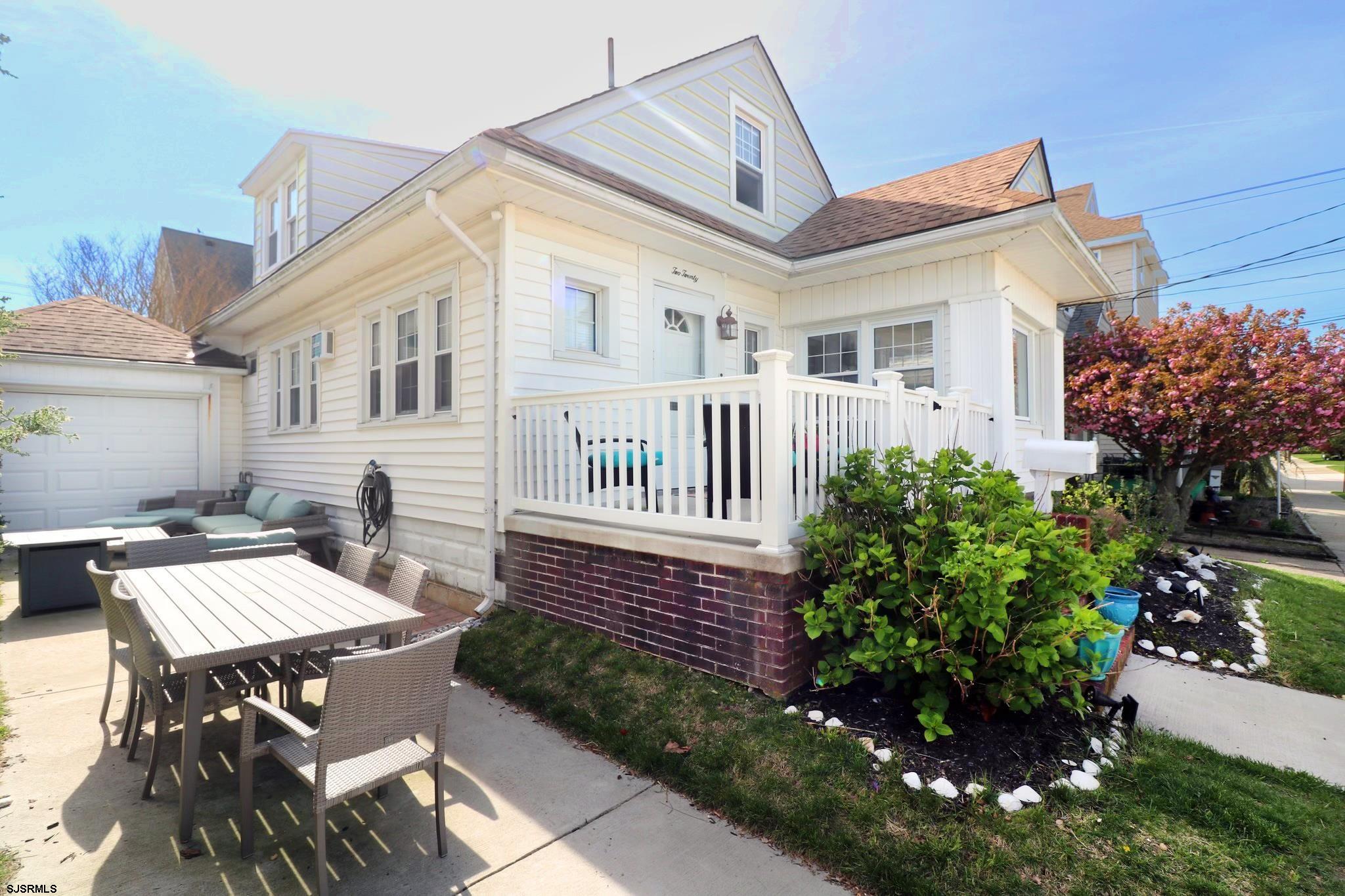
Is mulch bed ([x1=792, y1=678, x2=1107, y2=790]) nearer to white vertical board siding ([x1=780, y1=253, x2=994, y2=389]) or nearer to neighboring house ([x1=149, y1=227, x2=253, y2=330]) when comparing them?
white vertical board siding ([x1=780, y1=253, x2=994, y2=389])

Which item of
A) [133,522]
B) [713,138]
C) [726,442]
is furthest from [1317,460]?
[133,522]

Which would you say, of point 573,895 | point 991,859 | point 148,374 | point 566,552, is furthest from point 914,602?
point 148,374

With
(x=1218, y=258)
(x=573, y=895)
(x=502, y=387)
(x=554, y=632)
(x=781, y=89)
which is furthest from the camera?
(x=1218, y=258)

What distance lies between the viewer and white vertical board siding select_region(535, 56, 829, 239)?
663 centimetres

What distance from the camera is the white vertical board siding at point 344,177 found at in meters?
9.01

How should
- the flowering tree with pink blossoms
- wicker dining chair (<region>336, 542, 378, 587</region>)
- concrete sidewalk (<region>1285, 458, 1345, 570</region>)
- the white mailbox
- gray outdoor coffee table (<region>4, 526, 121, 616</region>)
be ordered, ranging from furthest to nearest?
concrete sidewalk (<region>1285, 458, 1345, 570</region>)
the flowering tree with pink blossoms
gray outdoor coffee table (<region>4, 526, 121, 616</region>)
the white mailbox
wicker dining chair (<region>336, 542, 378, 587</region>)

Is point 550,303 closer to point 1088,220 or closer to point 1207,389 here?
point 1207,389

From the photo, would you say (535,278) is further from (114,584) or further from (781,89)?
(781,89)

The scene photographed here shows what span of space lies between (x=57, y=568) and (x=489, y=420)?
178 inches

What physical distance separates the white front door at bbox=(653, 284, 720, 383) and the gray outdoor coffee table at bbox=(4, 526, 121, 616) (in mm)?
5645

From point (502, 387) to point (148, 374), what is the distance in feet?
26.9

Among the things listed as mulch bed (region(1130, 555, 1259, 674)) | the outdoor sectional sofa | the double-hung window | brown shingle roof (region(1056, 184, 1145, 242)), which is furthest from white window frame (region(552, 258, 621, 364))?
brown shingle roof (region(1056, 184, 1145, 242))

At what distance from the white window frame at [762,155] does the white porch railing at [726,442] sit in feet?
13.0

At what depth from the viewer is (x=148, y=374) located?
31.5 ft
